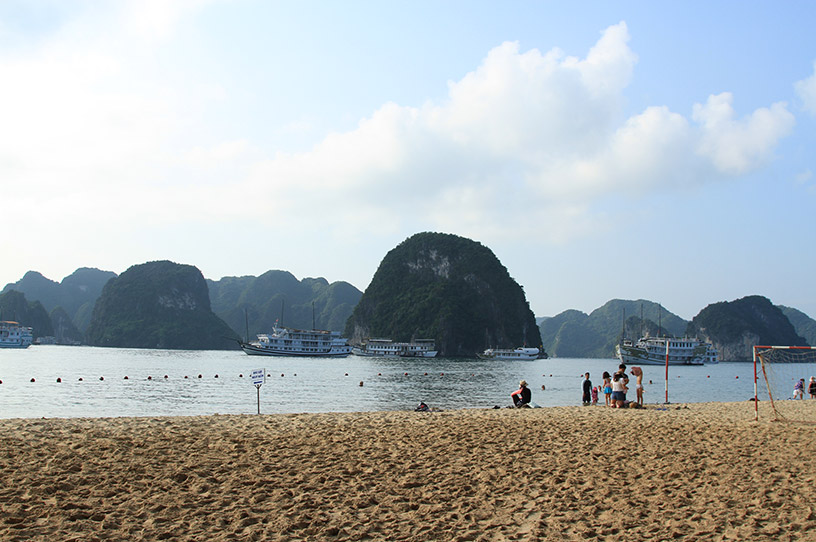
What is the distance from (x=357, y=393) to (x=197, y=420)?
25.0 metres

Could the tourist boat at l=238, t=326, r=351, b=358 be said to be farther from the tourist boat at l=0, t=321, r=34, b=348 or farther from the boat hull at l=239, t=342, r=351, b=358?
the tourist boat at l=0, t=321, r=34, b=348

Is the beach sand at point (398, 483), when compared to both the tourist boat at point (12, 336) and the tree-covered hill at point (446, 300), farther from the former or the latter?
the tree-covered hill at point (446, 300)

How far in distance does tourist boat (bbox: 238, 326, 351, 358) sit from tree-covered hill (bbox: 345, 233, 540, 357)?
4321cm

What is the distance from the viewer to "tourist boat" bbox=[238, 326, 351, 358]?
405ft

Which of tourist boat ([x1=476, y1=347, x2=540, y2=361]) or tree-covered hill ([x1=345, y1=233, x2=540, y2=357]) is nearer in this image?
tourist boat ([x1=476, y1=347, x2=540, y2=361])

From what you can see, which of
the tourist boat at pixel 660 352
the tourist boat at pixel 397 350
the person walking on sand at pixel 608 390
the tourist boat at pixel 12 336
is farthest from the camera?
the tourist boat at pixel 397 350

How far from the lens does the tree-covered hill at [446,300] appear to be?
6516 inches

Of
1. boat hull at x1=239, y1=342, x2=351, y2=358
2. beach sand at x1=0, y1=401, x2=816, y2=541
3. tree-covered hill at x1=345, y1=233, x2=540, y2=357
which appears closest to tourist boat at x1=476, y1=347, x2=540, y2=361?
tree-covered hill at x1=345, y1=233, x2=540, y2=357

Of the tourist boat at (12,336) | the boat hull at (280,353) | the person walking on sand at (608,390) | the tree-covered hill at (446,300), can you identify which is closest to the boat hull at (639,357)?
the tree-covered hill at (446,300)

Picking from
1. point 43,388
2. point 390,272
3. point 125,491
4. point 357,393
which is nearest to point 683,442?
point 125,491

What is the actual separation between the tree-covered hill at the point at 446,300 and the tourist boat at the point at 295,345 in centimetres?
4321

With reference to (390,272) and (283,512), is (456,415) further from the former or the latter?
(390,272)

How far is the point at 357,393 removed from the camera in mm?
40312

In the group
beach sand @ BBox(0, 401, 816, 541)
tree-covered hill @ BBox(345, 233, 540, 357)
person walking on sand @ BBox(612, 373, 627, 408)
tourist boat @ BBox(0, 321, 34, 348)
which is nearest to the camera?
beach sand @ BBox(0, 401, 816, 541)
